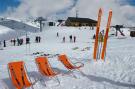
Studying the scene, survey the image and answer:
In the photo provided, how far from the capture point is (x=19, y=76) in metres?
13.7

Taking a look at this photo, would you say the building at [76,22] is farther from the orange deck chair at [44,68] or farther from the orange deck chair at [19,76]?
the orange deck chair at [19,76]

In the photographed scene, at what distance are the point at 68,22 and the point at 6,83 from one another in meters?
84.3

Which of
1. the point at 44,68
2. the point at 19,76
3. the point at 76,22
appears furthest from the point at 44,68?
the point at 76,22

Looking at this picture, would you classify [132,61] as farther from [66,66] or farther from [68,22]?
[68,22]

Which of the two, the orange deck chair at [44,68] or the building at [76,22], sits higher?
the building at [76,22]

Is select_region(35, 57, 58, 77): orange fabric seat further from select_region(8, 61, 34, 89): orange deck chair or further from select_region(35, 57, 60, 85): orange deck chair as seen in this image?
select_region(8, 61, 34, 89): orange deck chair

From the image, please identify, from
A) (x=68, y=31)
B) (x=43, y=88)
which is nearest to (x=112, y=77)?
(x=43, y=88)

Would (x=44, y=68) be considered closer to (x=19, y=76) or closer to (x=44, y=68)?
(x=44, y=68)

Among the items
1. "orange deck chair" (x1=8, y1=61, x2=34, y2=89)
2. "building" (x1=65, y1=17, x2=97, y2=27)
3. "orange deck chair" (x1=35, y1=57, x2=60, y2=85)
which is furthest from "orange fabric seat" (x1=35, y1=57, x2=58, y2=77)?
"building" (x1=65, y1=17, x2=97, y2=27)

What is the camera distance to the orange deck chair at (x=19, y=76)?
509 inches

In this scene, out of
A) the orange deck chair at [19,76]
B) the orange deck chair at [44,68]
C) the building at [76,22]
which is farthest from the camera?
the building at [76,22]

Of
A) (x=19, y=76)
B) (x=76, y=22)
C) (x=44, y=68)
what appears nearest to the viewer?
(x=19, y=76)

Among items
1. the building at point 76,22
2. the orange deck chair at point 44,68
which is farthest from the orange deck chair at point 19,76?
the building at point 76,22

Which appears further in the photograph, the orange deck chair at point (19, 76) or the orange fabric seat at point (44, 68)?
the orange fabric seat at point (44, 68)
